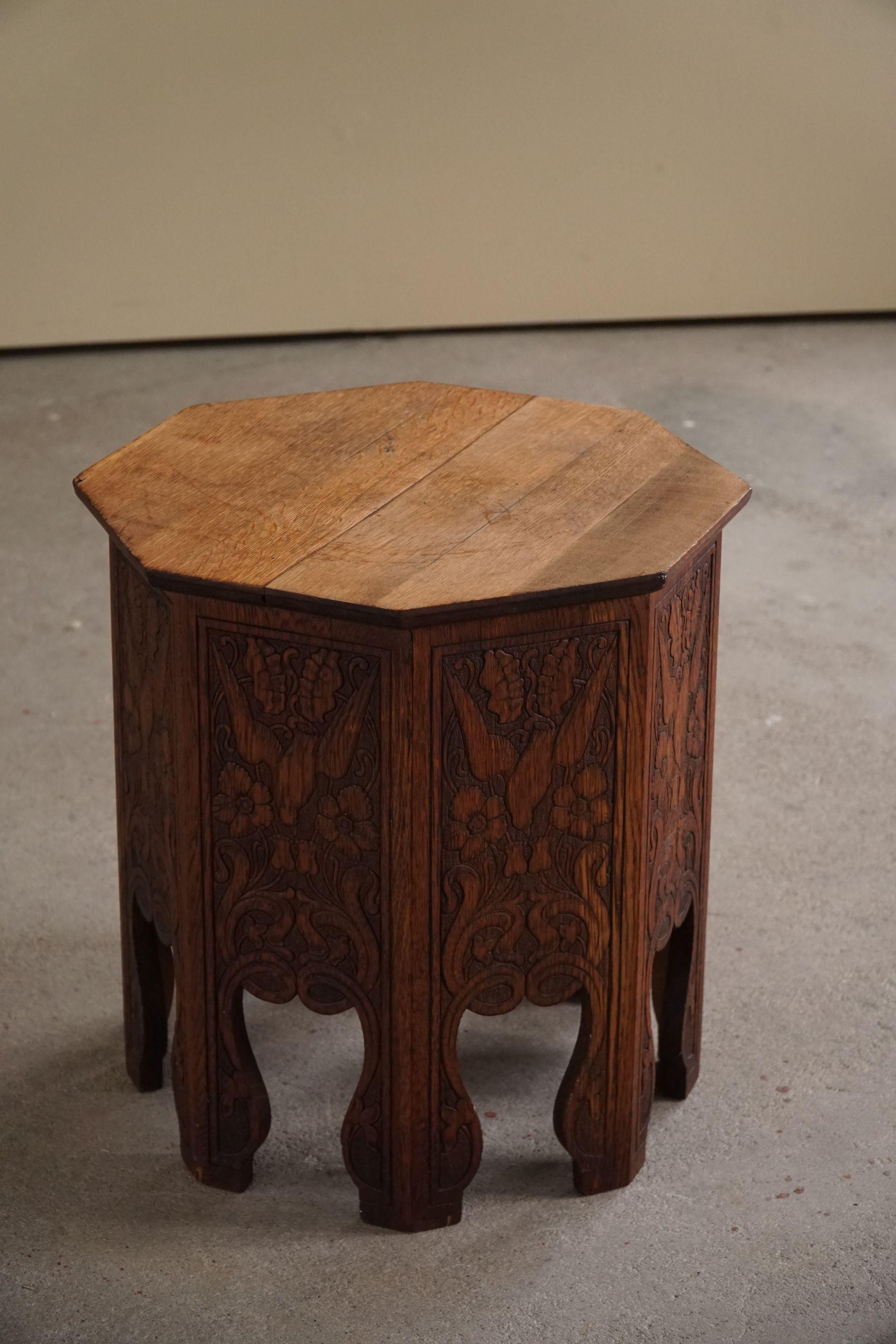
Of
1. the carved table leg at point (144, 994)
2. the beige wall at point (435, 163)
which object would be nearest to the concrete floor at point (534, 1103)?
the carved table leg at point (144, 994)

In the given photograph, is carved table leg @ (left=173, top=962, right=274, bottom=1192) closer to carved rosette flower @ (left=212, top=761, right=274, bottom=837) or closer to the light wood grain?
carved rosette flower @ (left=212, top=761, right=274, bottom=837)

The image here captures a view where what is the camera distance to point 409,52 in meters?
5.91

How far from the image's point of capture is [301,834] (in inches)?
79.6

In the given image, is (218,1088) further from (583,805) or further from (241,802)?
(583,805)

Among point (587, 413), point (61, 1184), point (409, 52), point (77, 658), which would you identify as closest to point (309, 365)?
point (409, 52)

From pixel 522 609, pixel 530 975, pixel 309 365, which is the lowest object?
pixel 309 365

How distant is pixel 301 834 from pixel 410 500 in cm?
46

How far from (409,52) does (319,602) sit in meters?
4.55

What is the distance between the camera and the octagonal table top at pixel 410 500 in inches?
75.1

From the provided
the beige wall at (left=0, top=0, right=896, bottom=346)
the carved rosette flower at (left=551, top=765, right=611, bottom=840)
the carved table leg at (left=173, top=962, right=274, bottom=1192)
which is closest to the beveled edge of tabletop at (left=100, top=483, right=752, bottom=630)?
the carved rosette flower at (left=551, top=765, right=611, bottom=840)

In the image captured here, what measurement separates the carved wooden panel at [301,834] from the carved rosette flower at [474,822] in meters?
0.09

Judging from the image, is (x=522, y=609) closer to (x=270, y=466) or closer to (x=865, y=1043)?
(x=270, y=466)

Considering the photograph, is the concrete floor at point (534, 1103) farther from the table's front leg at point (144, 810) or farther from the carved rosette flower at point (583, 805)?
the carved rosette flower at point (583, 805)

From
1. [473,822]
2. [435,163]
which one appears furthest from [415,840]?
[435,163]
